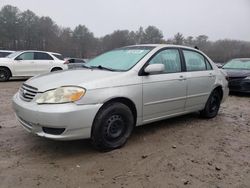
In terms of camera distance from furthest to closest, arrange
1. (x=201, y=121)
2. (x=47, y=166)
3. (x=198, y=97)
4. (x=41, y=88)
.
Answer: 1. (x=201, y=121)
2. (x=198, y=97)
3. (x=41, y=88)
4. (x=47, y=166)

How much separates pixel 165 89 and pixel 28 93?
2.09m

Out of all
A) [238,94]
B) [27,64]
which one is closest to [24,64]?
[27,64]

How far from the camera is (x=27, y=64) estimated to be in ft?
40.0

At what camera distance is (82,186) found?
2643 millimetres

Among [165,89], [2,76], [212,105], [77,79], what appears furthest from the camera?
[2,76]

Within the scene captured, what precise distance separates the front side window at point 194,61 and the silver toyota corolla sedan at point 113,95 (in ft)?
0.06

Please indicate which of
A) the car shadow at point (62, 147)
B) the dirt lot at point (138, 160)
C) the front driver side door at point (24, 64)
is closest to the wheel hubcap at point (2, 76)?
the front driver side door at point (24, 64)

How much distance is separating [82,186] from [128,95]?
55.8 inches

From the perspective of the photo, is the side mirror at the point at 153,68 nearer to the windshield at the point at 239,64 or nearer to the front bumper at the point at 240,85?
the front bumper at the point at 240,85

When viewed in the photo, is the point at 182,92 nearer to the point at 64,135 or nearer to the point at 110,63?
the point at 110,63

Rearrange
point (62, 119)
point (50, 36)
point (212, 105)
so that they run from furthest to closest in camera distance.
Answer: point (50, 36), point (212, 105), point (62, 119)

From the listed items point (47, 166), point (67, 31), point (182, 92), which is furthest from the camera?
point (67, 31)

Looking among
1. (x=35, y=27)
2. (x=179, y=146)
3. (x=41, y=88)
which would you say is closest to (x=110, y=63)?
(x=41, y=88)

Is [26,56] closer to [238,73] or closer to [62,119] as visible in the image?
[238,73]
